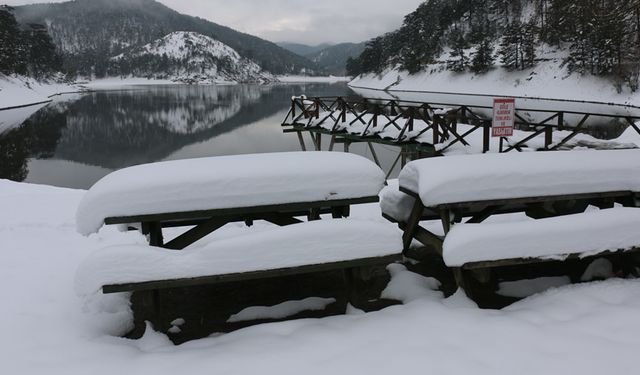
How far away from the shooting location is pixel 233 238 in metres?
4.53

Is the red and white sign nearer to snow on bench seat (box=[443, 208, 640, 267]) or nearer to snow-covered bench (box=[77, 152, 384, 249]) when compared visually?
snow on bench seat (box=[443, 208, 640, 267])

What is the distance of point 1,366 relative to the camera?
3898 millimetres

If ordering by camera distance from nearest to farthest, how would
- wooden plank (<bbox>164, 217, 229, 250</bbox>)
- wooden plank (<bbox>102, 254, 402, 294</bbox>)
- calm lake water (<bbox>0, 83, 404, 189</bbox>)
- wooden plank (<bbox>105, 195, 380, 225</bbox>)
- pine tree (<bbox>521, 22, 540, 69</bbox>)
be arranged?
wooden plank (<bbox>102, 254, 402, 294</bbox>) → wooden plank (<bbox>105, 195, 380, 225</bbox>) → wooden plank (<bbox>164, 217, 229, 250</bbox>) → calm lake water (<bbox>0, 83, 404, 189</bbox>) → pine tree (<bbox>521, 22, 540, 69</bbox>)

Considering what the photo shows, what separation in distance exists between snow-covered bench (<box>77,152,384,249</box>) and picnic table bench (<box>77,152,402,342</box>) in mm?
10

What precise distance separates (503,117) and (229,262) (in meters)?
9.58

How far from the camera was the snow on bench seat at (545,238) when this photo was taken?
463 cm

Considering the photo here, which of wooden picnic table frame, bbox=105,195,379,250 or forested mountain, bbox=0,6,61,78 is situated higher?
forested mountain, bbox=0,6,61,78

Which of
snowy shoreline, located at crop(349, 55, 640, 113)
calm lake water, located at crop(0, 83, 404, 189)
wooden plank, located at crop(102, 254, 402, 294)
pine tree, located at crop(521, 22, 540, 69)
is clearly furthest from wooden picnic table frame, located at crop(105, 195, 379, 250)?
Answer: pine tree, located at crop(521, 22, 540, 69)

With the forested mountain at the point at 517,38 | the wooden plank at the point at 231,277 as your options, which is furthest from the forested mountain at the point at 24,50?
the wooden plank at the point at 231,277

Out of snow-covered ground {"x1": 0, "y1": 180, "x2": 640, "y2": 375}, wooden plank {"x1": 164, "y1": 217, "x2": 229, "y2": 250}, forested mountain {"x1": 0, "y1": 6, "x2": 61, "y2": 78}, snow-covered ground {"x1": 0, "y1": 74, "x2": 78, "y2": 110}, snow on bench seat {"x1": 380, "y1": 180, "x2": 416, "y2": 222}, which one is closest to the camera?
snow-covered ground {"x1": 0, "y1": 180, "x2": 640, "y2": 375}

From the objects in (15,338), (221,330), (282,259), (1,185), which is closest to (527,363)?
(282,259)

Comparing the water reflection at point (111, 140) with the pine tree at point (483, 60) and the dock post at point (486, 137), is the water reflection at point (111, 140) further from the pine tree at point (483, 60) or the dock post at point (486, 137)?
the pine tree at point (483, 60)

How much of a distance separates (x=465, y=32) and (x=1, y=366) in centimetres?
10977

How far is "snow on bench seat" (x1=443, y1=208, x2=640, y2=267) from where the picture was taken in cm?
463
